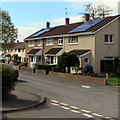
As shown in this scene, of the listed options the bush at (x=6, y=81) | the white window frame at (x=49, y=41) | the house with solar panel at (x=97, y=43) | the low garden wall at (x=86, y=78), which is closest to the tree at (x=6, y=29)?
the white window frame at (x=49, y=41)

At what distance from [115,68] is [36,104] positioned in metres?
20.9

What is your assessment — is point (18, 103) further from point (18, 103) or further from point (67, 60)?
point (67, 60)

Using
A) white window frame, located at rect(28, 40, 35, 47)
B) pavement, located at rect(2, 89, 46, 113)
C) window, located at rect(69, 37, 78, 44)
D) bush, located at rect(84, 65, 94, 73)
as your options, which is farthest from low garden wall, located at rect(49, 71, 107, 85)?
white window frame, located at rect(28, 40, 35, 47)

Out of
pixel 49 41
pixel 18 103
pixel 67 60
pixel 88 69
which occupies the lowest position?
pixel 18 103

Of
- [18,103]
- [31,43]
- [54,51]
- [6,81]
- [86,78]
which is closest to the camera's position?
[18,103]

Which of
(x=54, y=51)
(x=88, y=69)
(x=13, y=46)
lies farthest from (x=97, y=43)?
(x=13, y=46)

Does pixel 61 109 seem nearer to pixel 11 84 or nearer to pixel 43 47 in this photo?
pixel 11 84

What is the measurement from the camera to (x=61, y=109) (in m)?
10.4

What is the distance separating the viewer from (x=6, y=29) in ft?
154

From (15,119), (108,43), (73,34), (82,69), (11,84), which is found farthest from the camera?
(73,34)

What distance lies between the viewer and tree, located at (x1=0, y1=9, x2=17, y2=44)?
4658cm

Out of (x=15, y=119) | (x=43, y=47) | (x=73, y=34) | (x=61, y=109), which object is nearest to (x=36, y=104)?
(x=61, y=109)

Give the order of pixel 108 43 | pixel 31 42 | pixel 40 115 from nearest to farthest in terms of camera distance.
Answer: pixel 40 115, pixel 108 43, pixel 31 42

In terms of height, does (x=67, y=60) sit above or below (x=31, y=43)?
below
